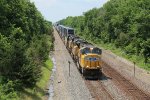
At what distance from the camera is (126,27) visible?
7775 centimetres

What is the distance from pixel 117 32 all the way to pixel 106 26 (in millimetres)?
10793

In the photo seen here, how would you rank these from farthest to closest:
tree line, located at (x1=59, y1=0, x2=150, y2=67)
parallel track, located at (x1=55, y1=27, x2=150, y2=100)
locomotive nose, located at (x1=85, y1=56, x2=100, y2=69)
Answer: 1. tree line, located at (x1=59, y1=0, x2=150, y2=67)
2. locomotive nose, located at (x1=85, y1=56, x2=100, y2=69)
3. parallel track, located at (x1=55, y1=27, x2=150, y2=100)

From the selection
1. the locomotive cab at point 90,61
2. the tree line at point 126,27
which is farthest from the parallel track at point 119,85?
the tree line at point 126,27

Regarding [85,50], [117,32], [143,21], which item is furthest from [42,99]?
[117,32]

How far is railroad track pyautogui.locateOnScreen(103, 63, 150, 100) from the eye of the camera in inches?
1219

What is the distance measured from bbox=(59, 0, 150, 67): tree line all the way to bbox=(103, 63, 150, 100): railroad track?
9.12 meters

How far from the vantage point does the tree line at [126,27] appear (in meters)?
58.5

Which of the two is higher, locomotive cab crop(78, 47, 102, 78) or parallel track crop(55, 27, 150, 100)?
locomotive cab crop(78, 47, 102, 78)

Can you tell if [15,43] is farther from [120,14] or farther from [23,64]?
[120,14]

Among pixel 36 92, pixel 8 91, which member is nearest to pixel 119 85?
pixel 36 92

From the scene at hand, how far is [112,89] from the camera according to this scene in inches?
1335

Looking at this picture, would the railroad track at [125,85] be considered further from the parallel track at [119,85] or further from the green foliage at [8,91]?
the green foliage at [8,91]

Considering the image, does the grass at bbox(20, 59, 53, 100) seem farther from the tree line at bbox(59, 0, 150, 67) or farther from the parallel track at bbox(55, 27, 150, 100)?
the tree line at bbox(59, 0, 150, 67)

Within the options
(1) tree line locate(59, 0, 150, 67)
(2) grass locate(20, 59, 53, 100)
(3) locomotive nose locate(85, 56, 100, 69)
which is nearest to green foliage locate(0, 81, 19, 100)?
(2) grass locate(20, 59, 53, 100)
